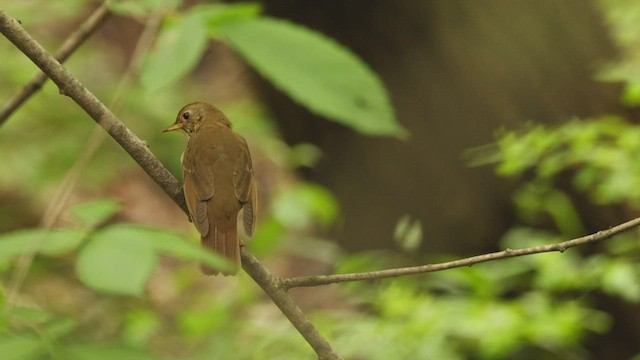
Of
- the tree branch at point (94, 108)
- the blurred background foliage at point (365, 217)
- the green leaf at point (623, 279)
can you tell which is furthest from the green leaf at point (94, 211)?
the green leaf at point (623, 279)

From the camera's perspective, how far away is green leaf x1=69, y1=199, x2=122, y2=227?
1069 mm

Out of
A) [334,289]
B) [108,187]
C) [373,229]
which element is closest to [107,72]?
[108,187]

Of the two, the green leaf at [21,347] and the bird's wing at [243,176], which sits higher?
the bird's wing at [243,176]

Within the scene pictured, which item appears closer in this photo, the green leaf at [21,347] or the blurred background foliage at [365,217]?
the green leaf at [21,347]

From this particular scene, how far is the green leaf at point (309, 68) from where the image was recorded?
3.87ft

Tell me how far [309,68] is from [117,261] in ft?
1.39

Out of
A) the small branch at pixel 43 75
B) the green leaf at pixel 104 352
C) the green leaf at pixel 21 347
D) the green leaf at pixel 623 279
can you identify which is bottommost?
the green leaf at pixel 104 352

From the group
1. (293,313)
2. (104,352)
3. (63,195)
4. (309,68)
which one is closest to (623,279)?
(309,68)

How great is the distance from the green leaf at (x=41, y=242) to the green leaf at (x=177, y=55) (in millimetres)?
262

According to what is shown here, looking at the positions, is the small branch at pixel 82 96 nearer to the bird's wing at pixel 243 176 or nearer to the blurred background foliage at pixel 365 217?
the blurred background foliage at pixel 365 217

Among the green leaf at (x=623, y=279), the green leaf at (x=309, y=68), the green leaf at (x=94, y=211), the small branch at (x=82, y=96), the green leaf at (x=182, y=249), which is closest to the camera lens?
the green leaf at (x=182, y=249)

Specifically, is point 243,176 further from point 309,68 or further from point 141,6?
point 141,6

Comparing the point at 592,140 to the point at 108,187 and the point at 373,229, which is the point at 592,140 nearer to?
the point at 373,229

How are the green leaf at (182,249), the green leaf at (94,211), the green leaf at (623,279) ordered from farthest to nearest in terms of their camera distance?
the green leaf at (623,279), the green leaf at (94,211), the green leaf at (182,249)
